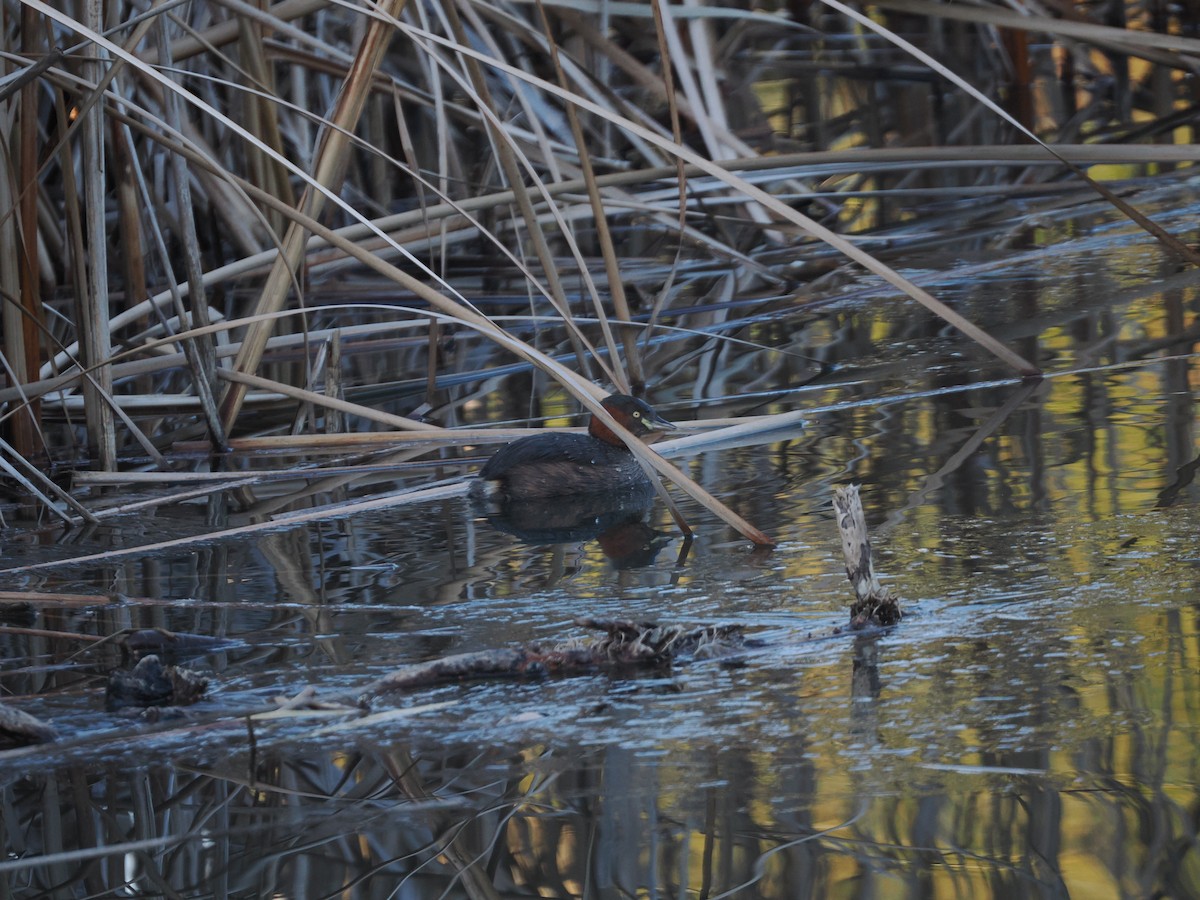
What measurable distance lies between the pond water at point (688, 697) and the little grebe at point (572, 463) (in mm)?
123

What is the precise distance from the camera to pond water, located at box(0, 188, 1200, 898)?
194cm

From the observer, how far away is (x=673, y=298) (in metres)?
6.67

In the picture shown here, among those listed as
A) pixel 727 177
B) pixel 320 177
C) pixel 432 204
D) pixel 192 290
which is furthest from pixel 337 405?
pixel 432 204

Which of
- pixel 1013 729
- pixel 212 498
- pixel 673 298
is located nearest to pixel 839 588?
pixel 1013 729

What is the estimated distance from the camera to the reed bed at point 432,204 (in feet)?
13.4

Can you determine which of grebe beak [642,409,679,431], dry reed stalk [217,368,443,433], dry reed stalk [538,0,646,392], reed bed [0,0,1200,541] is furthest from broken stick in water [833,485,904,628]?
dry reed stalk [217,368,443,433]

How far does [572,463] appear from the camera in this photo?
4.30 metres

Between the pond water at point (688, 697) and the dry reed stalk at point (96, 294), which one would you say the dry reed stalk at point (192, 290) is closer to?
the dry reed stalk at point (96, 294)

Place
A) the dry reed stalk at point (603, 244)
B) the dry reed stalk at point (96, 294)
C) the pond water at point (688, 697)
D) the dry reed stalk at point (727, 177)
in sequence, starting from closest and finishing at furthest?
the pond water at point (688, 697), the dry reed stalk at point (727, 177), the dry reed stalk at point (603, 244), the dry reed stalk at point (96, 294)

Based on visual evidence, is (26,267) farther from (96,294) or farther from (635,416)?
A: (635,416)

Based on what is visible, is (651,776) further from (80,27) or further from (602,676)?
(80,27)

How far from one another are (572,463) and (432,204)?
2994 mm

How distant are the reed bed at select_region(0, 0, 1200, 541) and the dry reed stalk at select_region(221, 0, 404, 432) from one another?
0.03 ft

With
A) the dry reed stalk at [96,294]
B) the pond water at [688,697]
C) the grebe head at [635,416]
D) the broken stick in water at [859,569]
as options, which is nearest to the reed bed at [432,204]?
the dry reed stalk at [96,294]
